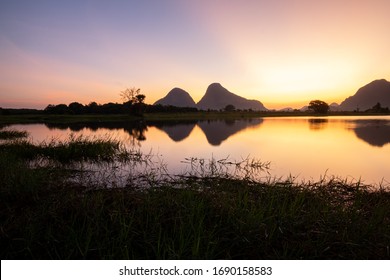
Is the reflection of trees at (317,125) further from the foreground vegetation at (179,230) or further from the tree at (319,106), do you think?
the tree at (319,106)

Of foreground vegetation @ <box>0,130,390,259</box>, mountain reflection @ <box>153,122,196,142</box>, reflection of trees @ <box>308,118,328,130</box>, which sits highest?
reflection of trees @ <box>308,118,328,130</box>

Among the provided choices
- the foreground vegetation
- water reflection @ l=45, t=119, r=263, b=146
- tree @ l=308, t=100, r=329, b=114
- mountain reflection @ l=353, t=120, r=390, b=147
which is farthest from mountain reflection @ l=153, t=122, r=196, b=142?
tree @ l=308, t=100, r=329, b=114

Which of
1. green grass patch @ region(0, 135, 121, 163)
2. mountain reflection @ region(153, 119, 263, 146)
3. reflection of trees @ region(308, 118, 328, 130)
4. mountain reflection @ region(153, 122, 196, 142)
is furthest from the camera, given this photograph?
reflection of trees @ region(308, 118, 328, 130)

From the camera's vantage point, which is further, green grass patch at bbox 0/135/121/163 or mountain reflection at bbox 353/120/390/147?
mountain reflection at bbox 353/120/390/147

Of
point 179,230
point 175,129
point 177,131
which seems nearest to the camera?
point 179,230

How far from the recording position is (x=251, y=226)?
5875 millimetres

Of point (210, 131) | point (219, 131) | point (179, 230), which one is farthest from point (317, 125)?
point (179, 230)

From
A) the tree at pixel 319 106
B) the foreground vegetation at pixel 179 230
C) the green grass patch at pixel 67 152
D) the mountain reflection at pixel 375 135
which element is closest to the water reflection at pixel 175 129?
the green grass patch at pixel 67 152

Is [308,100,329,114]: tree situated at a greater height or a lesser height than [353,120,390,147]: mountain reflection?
greater

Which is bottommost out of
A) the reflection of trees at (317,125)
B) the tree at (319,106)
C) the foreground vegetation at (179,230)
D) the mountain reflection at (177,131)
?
the foreground vegetation at (179,230)

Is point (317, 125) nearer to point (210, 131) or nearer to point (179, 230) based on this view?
point (210, 131)

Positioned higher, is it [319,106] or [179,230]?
[319,106]

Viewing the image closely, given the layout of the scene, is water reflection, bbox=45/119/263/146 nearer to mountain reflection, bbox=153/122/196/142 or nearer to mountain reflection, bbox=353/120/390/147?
mountain reflection, bbox=153/122/196/142

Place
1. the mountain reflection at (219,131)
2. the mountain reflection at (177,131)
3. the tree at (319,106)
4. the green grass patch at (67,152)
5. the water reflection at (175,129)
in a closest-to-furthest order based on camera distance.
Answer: the green grass patch at (67,152), the mountain reflection at (219,131), the water reflection at (175,129), the mountain reflection at (177,131), the tree at (319,106)
